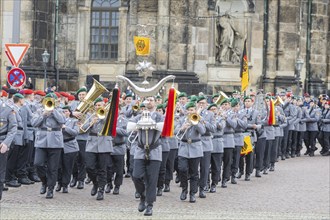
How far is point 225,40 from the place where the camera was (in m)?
37.1

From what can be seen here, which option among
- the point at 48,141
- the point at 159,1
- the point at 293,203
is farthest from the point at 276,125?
the point at 159,1

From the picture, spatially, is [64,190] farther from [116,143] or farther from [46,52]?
[46,52]

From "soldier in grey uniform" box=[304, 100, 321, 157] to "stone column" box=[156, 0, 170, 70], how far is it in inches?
276

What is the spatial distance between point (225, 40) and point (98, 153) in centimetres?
2066

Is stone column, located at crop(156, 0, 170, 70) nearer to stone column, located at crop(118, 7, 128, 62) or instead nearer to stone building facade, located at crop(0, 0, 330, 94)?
stone building facade, located at crop(0, 0, 330, 94)

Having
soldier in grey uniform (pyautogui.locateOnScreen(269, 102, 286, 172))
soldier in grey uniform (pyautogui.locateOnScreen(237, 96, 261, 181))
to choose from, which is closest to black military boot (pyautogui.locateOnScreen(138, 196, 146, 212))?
soldier in grey uniform (pyautogui.locateOnScreen(237, 96, 261, 181))

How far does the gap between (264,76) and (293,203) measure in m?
20.9

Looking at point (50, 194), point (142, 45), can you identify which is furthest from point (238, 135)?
point (142, 45)

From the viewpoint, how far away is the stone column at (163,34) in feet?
114

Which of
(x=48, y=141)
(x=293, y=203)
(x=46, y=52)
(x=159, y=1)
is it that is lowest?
(x=293, y=203)

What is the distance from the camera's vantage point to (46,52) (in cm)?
Result: 3556

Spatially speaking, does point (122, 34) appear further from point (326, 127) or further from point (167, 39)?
point (326, 127)

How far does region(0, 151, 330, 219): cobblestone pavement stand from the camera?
14.9 m

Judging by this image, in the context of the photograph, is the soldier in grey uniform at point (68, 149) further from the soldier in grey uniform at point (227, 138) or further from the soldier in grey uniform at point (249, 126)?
the soldier in grey uniform at point (249, 126)
